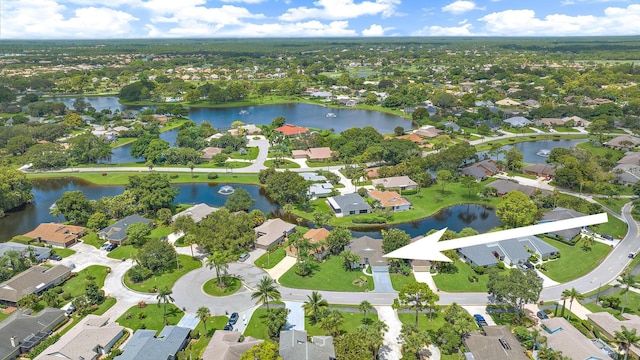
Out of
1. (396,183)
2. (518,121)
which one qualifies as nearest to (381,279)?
(396,183)

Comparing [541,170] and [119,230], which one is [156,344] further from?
[541,170]

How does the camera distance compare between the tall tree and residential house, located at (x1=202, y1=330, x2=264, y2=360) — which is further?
the tall tree

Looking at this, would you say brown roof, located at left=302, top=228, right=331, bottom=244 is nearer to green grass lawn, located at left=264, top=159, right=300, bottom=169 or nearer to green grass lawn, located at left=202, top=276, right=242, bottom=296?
green grass lawn, located at left=202, top=276, right=242, bottom=296

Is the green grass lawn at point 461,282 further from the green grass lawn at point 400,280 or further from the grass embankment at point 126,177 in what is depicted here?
the grass embankment at point 126,177

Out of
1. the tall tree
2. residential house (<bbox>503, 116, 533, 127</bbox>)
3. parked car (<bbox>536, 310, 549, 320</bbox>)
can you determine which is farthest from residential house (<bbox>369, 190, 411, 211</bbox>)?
residential house (<bbox>503, 116, 533, 127</bbox>)

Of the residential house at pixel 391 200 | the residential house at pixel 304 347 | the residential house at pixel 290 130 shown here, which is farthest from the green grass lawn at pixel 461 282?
the residential house at pixel 290 130
